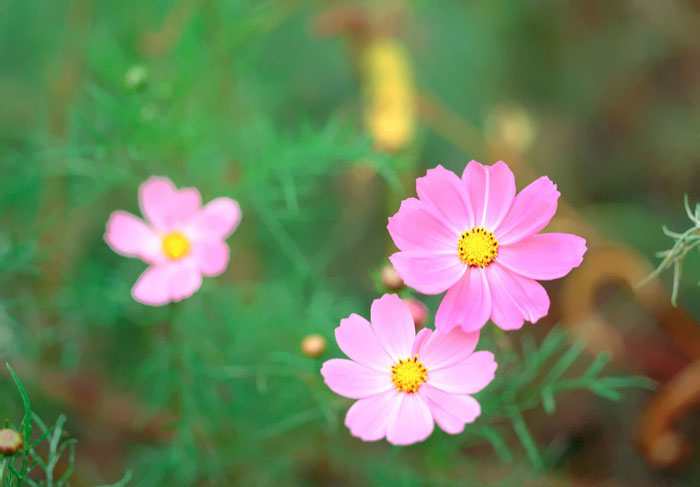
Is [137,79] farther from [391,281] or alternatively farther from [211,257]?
[391,281]

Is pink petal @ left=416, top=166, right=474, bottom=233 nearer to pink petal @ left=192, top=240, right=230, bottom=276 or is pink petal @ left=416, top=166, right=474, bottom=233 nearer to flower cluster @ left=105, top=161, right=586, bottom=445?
flower cluster @ left=105, top=161, right=586, bottom=445

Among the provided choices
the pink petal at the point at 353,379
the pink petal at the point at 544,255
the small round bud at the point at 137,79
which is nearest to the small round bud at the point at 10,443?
the pink petal at the point at 353,379

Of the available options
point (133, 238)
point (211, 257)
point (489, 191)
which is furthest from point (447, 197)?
point (133, 238)

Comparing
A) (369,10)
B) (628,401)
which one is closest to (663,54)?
(369,10)

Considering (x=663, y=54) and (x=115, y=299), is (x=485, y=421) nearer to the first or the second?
(x=115, y=299)

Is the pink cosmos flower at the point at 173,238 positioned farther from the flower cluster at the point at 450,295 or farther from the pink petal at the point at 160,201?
the flower cluster at the point at 450,295

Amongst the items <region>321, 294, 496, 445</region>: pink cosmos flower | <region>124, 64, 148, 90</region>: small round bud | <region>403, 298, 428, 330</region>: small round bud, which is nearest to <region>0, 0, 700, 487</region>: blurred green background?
<region>124, 64, 148, 90</region>: small round bud

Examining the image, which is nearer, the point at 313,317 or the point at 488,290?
the point at 488,290
